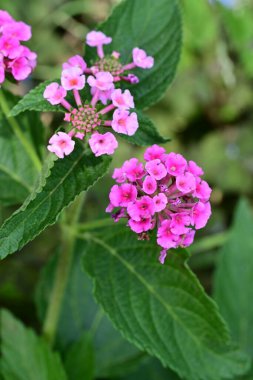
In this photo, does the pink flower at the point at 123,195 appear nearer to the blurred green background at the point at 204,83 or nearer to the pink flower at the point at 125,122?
the pink flower at the point at 125,122

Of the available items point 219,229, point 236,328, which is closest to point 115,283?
point 236,328

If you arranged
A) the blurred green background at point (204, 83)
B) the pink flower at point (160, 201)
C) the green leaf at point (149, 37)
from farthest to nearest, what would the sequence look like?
the blurred green background at point (204, 83)
the green leaf at point (149, 37)
the pink flower at point (160, 201)

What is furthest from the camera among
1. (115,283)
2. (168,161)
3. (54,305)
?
(54,305)

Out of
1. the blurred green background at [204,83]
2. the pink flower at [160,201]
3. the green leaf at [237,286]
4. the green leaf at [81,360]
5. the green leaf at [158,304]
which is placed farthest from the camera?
the blurred green background at [204,83]

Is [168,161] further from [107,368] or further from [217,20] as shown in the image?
[217,20]

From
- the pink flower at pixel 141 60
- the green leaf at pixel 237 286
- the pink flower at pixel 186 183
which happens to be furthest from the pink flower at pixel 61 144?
the green leaf at pixel 237 286

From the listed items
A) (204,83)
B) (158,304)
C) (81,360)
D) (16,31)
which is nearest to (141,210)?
(158,304)
